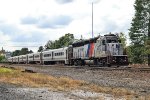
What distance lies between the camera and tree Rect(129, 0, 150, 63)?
7438 cm

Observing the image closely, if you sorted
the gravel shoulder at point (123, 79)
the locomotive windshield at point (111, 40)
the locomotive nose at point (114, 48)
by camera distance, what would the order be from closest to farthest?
1. the gravel shoulder at point (123, 79)
2. the locomotive nose at point (114, 48)
3. the locomotive windshield at point (111, 40)

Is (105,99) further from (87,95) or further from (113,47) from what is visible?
(113,47)

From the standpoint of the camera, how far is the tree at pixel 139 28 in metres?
74.4

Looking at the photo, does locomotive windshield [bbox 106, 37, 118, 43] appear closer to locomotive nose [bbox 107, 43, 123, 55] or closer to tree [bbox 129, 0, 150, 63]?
locomotive nose [bbox 107, 43, 123, 55]

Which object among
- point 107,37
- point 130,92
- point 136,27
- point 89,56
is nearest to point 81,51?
point 89,56

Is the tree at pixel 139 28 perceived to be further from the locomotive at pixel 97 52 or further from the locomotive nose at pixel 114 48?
the locomotive nose at pixel 114 48

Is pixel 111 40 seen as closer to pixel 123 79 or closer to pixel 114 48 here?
pixel 114 48

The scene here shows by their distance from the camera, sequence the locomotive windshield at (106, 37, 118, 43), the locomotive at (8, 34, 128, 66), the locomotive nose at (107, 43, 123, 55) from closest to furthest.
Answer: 1. the locomotive at (8, 34, 128, 66)
2. the locomotive nose at (107, 43, 123, 55)
3. the locomotive windshield at (106, 37, 118, 43)

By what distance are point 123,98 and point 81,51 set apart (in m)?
38.0

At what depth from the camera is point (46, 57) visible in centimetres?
7788

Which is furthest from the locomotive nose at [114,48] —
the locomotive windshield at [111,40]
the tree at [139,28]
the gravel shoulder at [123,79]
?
the tree at [139,28]

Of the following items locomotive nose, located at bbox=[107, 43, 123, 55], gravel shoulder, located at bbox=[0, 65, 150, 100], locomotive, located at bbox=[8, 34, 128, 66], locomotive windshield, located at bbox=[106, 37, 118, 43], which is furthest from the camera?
locomotive windshield, located at bbox=[106, 37, 118, 43]

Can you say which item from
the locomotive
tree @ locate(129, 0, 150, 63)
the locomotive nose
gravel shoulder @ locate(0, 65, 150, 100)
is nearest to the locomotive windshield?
the locomotive

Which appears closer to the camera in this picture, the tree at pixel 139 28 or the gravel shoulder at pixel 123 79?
the gravel shoulder at pixel 123 79
